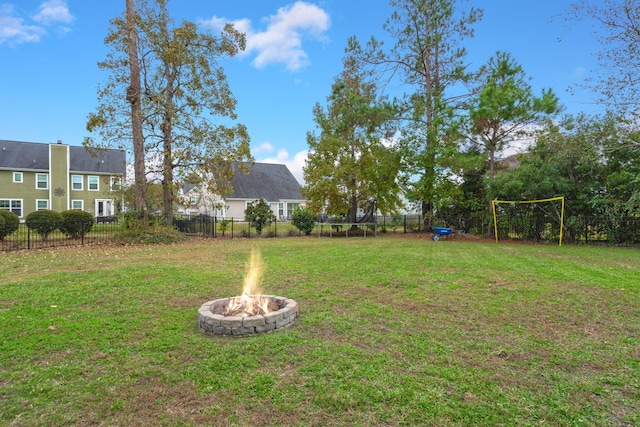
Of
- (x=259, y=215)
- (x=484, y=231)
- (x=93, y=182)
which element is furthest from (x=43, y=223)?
(x=484, y=231)

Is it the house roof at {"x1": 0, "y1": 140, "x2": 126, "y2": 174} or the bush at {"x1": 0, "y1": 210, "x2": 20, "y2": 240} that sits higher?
the house roof at {"x1": 0, "y1": 140, "x2": 126, "y2": 174}

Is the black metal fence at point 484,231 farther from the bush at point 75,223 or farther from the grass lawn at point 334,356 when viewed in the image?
the grass lawn at point 334,356

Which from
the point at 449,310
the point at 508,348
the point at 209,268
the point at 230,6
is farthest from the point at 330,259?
Answer: the point at 230,6

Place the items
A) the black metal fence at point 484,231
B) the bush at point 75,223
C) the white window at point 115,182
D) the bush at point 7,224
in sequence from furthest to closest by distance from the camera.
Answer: the white window at point 115,182 < the bush at point 75,223 < the black metal fence at point 484,231 < the bush at point 7,224

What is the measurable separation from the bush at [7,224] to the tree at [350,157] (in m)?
12.8

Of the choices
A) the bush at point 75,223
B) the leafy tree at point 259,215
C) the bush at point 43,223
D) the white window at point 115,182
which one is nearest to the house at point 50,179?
the white window at point 115,182

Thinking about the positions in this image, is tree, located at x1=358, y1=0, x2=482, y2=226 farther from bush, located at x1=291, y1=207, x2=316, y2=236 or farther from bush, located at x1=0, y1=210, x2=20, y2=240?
bush, located at x1=0, y1=210, x2=20, y2=240

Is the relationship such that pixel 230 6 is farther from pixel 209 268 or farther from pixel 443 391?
pixel 443 391

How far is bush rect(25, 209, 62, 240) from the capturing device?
1294 centimetres

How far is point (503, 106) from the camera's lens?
13.8 m

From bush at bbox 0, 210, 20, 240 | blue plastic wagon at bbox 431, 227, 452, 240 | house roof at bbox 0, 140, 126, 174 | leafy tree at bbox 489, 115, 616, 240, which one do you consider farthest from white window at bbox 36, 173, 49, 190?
leafy tree at bbox 489, 115, 616, 240

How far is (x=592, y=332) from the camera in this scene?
370cm

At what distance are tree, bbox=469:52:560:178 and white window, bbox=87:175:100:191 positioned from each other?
29388 mm

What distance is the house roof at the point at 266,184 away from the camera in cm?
3261
